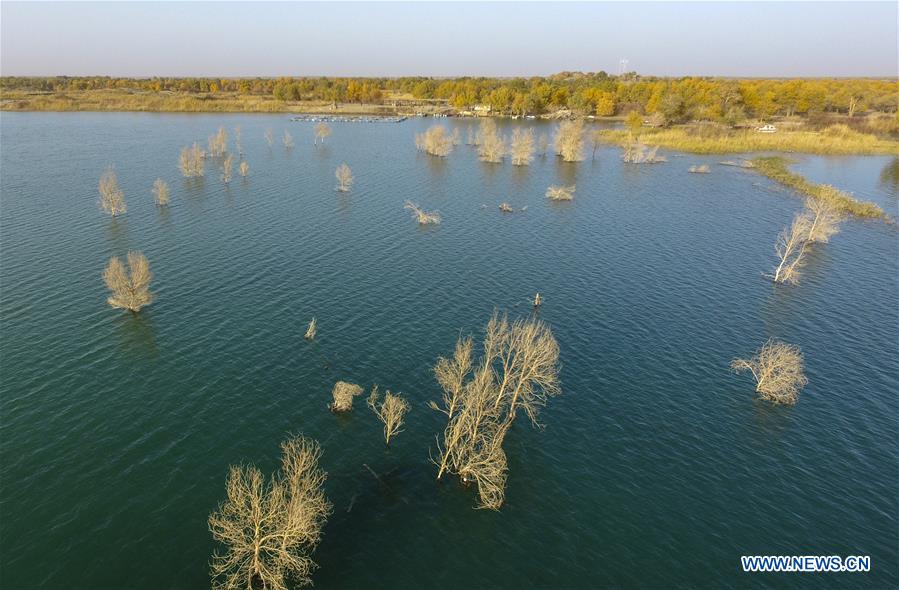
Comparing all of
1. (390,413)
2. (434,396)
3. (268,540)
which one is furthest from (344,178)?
(268,540)

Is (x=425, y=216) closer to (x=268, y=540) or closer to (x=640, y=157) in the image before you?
(x=268, y=540)

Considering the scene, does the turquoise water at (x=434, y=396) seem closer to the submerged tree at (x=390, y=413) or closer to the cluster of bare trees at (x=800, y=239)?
the submerged tree at (x=390, y=413)

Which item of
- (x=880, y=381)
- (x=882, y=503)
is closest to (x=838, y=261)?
(x=880, y=381)

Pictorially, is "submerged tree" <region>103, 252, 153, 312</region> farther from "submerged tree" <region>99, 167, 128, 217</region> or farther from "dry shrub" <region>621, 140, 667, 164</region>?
"dry shrub" <region>621, 140, 667, 164</region>

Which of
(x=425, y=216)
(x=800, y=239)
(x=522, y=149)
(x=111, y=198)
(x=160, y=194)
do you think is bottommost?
(x=800, y=239)

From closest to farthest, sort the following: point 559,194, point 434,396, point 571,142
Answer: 1. point 434,396
2. point 559,194
3. point 571,142
